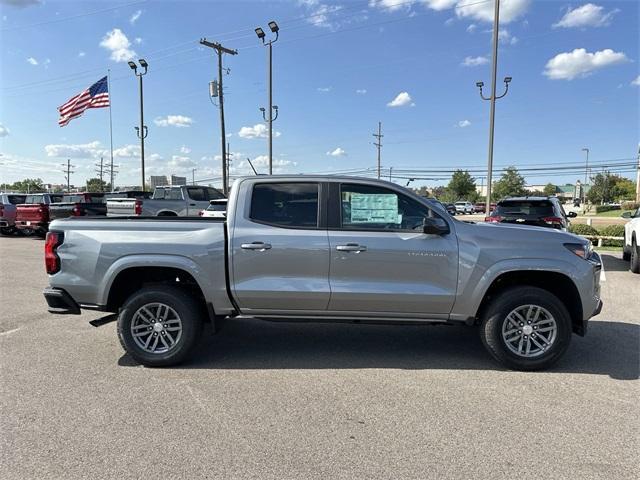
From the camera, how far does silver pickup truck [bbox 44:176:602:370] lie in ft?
15.0

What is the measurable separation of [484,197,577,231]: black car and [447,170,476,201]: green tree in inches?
3829

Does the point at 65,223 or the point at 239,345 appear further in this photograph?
the point at 239,345

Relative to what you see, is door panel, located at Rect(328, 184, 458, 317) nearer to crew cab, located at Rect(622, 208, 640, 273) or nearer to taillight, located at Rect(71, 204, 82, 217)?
crew cab, located at Rect(622, 208, 640, 273)

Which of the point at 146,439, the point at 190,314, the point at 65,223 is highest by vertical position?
the point at 65,223

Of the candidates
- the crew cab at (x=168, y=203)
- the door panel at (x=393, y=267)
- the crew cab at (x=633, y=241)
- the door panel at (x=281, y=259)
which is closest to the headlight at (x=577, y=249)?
the door panel at (x=393, y=267)

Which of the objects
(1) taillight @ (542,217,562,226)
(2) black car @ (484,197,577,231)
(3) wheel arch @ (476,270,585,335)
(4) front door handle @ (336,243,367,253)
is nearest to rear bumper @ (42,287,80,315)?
(4) front door handle @ (336,243,367,253)

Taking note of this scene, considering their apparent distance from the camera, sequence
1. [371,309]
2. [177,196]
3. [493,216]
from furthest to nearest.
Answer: [177,196]
[493,216]
[371,309]

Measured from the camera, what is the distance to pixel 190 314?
4.72 meters

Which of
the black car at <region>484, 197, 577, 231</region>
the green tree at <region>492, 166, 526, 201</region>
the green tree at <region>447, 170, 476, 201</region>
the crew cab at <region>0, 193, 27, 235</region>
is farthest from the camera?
the green tree at <region>447, 170, 476, 201</region>

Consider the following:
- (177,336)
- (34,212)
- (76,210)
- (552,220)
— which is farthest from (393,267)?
(34,212)

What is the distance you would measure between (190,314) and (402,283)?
208 cm

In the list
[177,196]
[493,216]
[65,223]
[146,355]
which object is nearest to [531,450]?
[146,355]

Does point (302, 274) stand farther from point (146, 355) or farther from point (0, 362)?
point (0, 362)

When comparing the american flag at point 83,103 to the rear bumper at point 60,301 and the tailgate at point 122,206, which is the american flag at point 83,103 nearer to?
the tailgate at point 122,206
